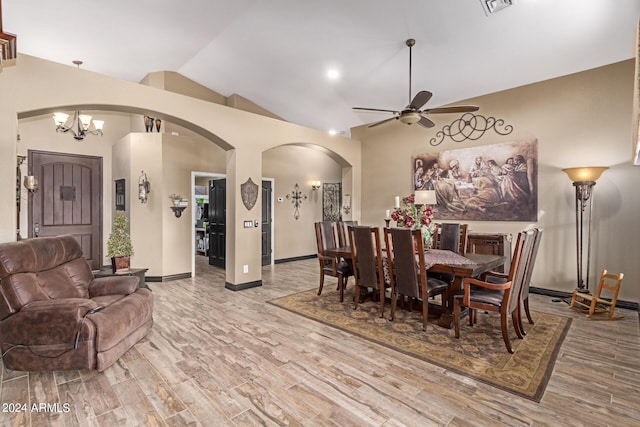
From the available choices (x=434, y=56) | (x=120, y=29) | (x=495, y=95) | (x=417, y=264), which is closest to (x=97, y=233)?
(x=120, y=29)

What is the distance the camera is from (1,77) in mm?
2975

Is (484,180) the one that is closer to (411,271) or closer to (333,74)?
(411,271)

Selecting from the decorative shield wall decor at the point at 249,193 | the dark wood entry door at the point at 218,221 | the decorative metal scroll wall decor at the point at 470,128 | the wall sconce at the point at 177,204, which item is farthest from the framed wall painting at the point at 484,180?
the wall sconce at the point at 177,204

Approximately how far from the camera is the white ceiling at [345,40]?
3.72m

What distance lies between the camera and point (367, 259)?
3.87 m

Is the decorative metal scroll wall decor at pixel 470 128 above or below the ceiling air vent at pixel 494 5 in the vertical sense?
below

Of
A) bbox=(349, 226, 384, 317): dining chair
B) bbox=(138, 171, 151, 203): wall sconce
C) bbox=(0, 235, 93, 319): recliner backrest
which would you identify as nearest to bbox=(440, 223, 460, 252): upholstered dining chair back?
bbox=(349, 226, 384, 317): dining chair

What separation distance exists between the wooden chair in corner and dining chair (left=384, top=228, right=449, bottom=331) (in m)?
2.00

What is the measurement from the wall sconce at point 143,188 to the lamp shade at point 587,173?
21.7 ft

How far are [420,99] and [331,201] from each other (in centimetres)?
544

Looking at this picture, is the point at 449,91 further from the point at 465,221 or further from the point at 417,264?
the point at 417,264

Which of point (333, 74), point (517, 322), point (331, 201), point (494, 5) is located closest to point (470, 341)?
point (517, 322)

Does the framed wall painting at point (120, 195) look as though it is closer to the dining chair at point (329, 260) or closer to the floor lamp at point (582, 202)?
the dining chair at point (329, 260)

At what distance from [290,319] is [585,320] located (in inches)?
140
